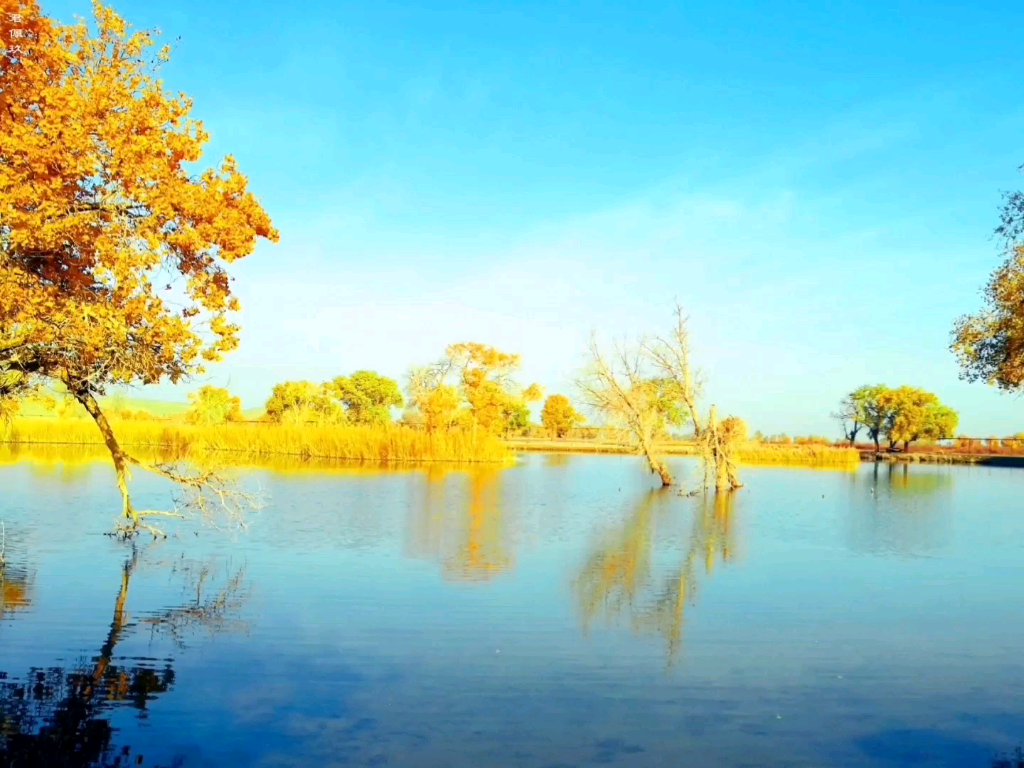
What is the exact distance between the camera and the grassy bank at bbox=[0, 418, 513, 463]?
45594 mm

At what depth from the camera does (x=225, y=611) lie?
38.0 feet

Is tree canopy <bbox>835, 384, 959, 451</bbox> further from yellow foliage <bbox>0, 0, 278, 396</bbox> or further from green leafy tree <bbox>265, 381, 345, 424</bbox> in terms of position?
yellow foliage <bbox>0, 0, 278, 396</bbox>

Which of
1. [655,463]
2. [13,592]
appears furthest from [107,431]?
[655,463]

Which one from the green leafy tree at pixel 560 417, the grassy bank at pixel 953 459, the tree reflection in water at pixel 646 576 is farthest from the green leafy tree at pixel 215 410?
the grassy bank at pixel 953 459

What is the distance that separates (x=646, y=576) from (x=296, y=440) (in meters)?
34.0

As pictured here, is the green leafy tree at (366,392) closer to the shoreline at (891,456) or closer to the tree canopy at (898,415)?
the shoreline at (891,456)

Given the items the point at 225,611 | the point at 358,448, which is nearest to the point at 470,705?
the point at 225,611

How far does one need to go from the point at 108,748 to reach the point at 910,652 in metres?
8.77

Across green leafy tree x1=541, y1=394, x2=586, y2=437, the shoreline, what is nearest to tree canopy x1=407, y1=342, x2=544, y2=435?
the shoreline

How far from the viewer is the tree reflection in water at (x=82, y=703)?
21.6ft

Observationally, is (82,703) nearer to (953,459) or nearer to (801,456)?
(801,456)

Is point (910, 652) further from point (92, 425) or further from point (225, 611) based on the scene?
point (92, 425)

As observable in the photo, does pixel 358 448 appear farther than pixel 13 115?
Yes

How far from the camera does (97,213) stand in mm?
11766
